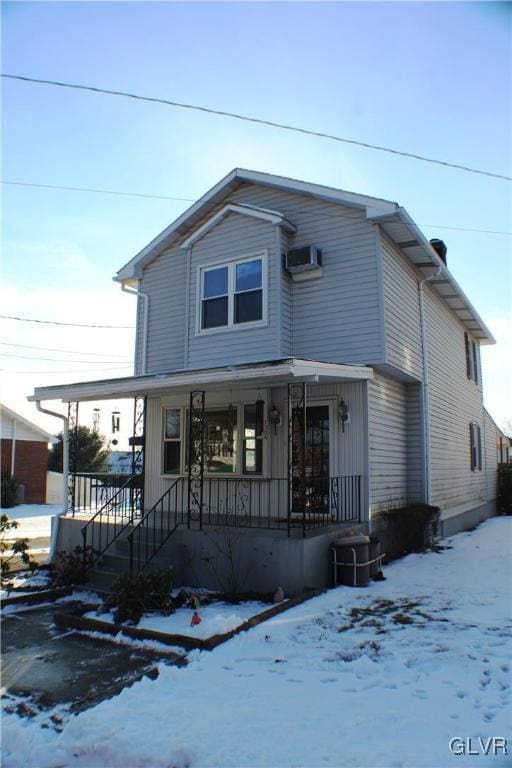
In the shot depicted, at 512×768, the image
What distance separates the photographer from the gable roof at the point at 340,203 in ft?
33.2

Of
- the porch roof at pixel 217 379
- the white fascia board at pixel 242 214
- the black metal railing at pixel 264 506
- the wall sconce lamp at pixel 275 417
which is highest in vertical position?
the white fascia board at pixel 242 214

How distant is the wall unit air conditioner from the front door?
103 inches

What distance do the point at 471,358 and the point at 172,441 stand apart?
37.3 feet

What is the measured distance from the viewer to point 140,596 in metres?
6.98

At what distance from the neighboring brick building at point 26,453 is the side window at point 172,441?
1400 cm

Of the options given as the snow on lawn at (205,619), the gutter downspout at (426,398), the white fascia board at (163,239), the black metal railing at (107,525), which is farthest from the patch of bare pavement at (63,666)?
the white fascia board at (163,239)

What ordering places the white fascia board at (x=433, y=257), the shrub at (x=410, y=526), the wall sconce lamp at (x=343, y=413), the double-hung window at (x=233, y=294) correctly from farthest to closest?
the double-hung window at (x=233, y=294) → the shrub at (x=410, y=526) → the white fascia board at (x=433, y=257) → the wall sconce lamp at (x=343, y=413)

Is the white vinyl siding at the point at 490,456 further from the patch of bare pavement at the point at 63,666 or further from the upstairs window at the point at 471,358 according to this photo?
the patch of bare pavement at the point at 63,666

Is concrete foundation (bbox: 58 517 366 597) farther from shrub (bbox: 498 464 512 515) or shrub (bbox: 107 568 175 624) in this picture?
shrub (bbox: 498 464 512 515)

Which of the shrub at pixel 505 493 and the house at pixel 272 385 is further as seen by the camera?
the shrub at pixel 505 493

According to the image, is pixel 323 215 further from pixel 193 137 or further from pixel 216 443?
pixel 216 443

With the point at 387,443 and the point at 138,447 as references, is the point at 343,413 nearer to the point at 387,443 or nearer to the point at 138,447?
the point at 387,443

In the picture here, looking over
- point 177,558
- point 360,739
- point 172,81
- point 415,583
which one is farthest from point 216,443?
point 360,739

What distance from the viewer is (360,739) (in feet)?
12.4
